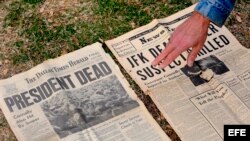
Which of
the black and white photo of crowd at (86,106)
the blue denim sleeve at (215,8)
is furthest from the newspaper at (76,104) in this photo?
the blue denim sleeve at (215,8)

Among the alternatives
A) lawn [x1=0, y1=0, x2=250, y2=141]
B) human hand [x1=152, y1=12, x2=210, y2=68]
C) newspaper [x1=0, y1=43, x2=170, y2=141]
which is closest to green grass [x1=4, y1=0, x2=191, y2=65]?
lawn [x1=0, y1=0, x2=250, y2=141]

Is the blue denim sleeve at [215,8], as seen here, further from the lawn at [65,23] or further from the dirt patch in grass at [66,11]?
the dirt patch in grass at [66,11]

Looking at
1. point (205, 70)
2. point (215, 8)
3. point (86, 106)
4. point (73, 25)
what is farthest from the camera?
point (73, 25)

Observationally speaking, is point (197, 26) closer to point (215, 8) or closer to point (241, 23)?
point (215, 8)

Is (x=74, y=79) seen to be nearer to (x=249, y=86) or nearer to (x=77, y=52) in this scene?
(x=77, y=52)

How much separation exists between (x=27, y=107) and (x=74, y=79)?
9.9 inches

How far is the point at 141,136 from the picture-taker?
76.4 inches

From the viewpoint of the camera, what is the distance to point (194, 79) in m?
2.13

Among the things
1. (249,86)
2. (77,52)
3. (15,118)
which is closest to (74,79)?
(77,52)

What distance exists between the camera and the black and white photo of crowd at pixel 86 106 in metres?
1.98

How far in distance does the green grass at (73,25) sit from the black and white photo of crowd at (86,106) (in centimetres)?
28

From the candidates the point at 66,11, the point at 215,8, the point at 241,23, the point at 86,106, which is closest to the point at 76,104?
the point at 86,106

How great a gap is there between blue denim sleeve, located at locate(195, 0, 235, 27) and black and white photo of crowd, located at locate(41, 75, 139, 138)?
58 cm

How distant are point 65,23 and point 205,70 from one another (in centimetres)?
76
